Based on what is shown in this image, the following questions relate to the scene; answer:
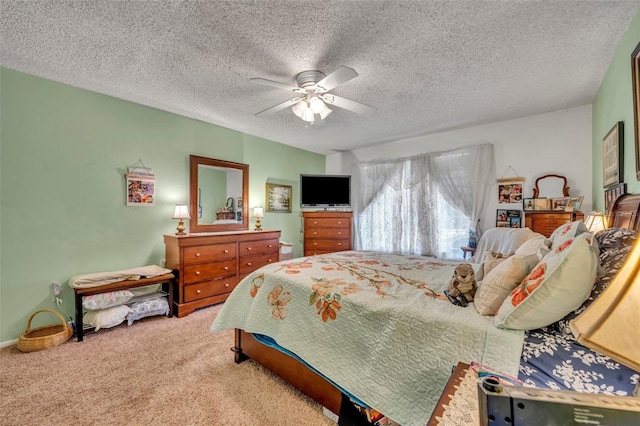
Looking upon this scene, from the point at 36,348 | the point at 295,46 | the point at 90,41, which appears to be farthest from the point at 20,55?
the point at 36,348

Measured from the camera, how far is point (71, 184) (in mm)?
2619

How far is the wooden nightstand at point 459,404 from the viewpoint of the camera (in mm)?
615

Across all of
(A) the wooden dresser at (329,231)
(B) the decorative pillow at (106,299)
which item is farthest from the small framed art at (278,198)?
(B) the decorative pillow at (106,299)

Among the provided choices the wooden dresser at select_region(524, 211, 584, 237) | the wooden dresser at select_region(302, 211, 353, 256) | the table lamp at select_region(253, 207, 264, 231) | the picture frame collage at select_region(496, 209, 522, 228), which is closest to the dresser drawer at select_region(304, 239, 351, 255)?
the wooden dresser at select_region(302, 211, 353, 256)

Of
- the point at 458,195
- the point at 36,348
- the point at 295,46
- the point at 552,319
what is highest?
the point at 295,46

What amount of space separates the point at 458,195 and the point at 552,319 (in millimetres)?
3152

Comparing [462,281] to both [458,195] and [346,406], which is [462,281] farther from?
[458,195]

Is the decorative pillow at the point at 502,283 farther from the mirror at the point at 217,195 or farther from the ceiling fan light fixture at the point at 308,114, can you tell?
the mirror at the point at 217,195

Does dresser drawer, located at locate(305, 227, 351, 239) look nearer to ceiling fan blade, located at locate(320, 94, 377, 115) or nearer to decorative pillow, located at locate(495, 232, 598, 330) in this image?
ceiling fan blade, located at locate(320, 94, 377, 115)

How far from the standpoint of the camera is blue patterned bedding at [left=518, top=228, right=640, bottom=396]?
793 millimetres

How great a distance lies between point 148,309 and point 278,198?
2.49 metres

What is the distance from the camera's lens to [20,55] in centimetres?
207

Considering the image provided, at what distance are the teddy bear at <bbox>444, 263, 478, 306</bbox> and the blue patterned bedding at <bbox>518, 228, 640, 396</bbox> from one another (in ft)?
1.10

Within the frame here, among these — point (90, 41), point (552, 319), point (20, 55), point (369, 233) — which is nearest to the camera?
point (552, 319)
